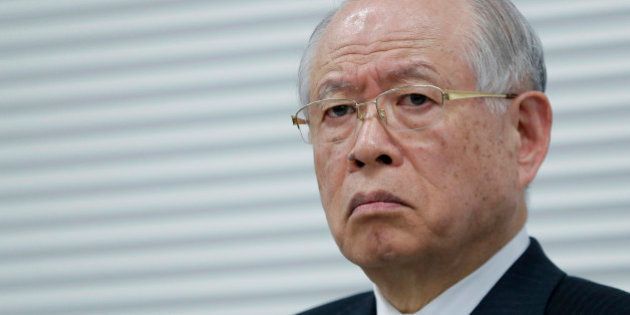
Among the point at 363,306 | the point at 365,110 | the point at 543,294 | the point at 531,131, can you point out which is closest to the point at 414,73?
the point at 365,110

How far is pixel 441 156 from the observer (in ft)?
8.57

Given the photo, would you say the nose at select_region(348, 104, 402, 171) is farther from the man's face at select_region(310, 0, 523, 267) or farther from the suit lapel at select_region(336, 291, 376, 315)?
the suit lapel at select_region(336, 291, 376, 315)

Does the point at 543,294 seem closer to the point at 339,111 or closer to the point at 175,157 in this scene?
the point at 339,111

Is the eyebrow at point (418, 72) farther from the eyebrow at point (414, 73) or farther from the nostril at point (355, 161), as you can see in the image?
the nostril at point (355, 161)

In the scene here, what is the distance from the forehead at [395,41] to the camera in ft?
8.77

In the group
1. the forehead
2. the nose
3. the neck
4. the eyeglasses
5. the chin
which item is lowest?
the neck

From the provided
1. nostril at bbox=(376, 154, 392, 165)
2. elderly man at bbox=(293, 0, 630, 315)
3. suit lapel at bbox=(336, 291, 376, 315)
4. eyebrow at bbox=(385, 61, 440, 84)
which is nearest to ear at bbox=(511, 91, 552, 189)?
elderly man at bbox=(293, 0, 630, 315)

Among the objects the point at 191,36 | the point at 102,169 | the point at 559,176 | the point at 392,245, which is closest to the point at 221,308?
the point at 102,169

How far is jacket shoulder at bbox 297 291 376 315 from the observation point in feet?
9.83

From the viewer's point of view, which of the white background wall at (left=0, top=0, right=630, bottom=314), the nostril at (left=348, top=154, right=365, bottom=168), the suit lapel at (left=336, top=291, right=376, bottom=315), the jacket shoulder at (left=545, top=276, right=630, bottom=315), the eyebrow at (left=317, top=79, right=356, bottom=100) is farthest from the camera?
the white background wall at (left=0, top=0, right=630, bottom=314)

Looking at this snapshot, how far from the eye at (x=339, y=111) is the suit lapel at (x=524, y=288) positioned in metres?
0.56

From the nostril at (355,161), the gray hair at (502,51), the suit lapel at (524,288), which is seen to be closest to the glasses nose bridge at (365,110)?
the nostril at (355,161)

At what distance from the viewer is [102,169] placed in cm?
436

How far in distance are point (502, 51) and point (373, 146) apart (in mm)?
411
